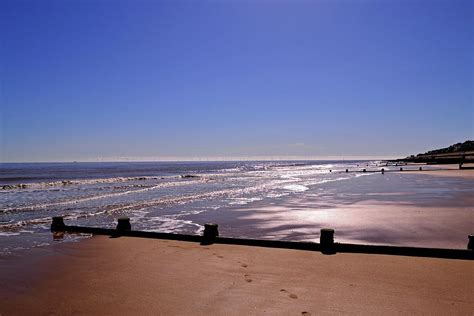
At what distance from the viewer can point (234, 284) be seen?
7254 millimetres

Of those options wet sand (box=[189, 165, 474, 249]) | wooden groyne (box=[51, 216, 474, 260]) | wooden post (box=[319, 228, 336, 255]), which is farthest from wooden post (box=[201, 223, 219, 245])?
wooden post (box=[319, 228, 336, 255])

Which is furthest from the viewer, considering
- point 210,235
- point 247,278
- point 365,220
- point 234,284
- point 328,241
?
point 365,220

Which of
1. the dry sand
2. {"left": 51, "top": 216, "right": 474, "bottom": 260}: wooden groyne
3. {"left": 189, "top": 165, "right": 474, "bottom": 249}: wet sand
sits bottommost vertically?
{"left": 189, "top": 165, "right": 474, "bottom": 249}: wet sand

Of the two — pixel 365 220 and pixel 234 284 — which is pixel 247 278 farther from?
pixel 365 220

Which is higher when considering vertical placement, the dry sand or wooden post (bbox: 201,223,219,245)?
wooden post (bbox: 201,223,219,245)

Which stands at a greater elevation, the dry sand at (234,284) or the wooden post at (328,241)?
the wooden post at (328,241)

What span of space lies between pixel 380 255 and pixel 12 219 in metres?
17.9

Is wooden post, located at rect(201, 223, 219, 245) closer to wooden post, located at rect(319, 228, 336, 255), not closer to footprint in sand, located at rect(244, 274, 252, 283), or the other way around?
wooden post, located at rect(319, 228, 336, 255)

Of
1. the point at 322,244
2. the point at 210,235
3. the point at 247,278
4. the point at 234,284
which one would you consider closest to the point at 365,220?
the point at 322,244

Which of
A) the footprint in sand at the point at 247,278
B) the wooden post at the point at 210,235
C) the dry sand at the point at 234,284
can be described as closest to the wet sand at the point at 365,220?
the wooden post at the point at 210,235

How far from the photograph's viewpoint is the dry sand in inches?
243

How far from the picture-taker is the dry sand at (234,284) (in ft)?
20.3

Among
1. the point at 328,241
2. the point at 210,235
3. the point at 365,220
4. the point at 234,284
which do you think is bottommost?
the point at 365,220

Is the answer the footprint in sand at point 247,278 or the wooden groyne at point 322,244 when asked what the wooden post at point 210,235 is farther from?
the footprint in sand at point 247,278
